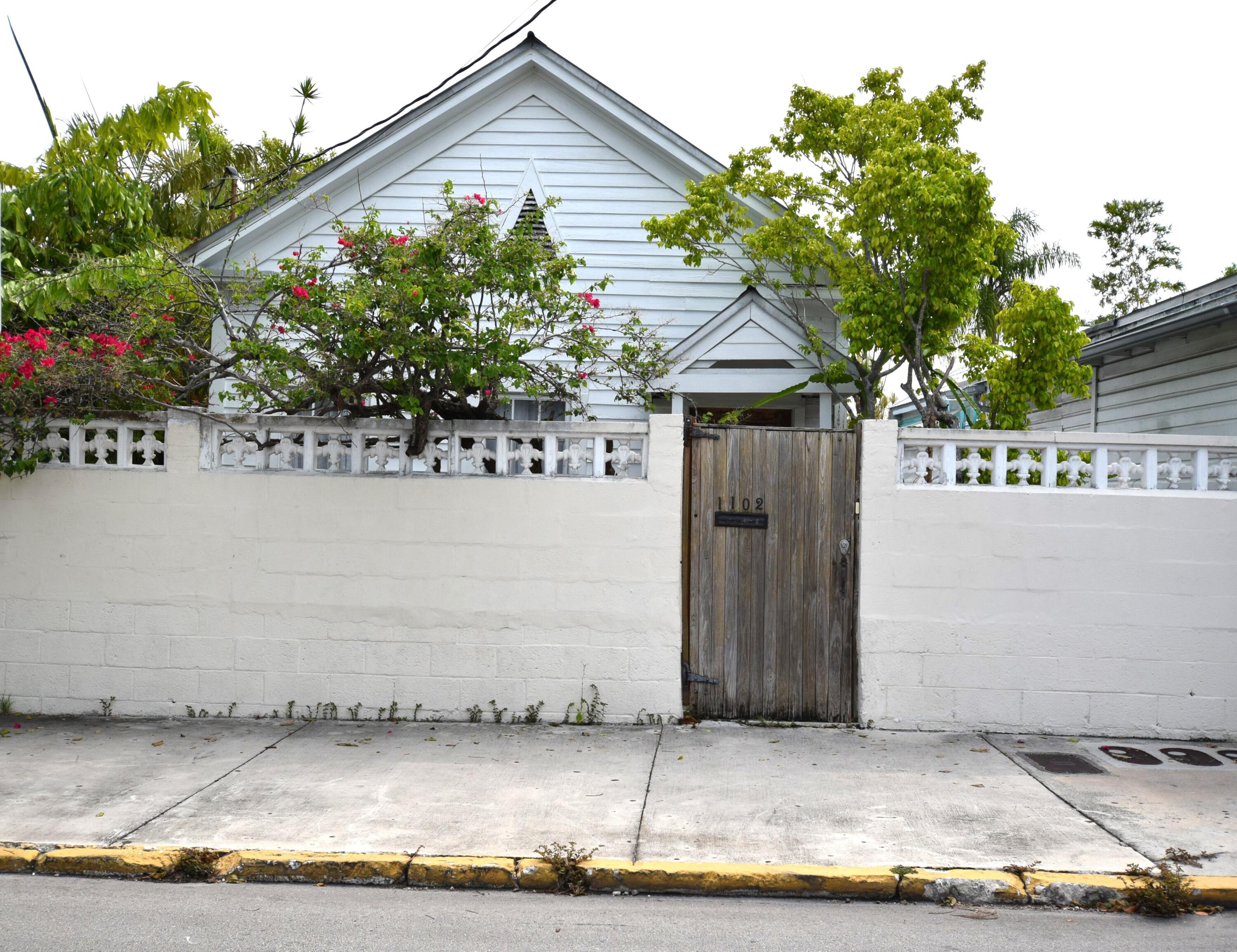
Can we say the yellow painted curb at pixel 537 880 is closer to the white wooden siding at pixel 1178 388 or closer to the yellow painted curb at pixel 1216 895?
the yellow painted curb at pixel 1216 895

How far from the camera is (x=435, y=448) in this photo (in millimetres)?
7305

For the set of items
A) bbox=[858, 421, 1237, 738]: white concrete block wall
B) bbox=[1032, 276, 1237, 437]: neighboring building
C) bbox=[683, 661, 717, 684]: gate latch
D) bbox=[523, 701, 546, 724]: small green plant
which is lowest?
bbox=[523, 701, 546, 724]: small green plant

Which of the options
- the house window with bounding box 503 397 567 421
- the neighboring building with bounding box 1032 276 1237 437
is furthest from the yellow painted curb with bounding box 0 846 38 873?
the neighboring building with bounding box 1032 276 1237 437

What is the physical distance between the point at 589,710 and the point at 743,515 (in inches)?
69.7

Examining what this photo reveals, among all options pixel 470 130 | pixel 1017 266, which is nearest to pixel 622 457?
pixel 470 130

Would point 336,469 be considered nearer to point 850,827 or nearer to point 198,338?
point 198,338

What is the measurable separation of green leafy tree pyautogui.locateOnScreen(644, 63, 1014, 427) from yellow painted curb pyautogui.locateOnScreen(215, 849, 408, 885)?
6031 millimetres

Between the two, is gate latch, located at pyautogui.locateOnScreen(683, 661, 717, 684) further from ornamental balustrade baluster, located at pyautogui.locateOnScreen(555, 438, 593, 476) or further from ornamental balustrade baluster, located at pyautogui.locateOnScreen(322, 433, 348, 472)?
ornamental balustrade baluster, located at pyautogui.locateOnScreen(322, 433, 348, 472)

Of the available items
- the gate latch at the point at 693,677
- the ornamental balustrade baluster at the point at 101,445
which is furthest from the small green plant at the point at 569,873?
the ornamental balustrade baluster at the point at 101,445

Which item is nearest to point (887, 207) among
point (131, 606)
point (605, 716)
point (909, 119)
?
point (909, 119)

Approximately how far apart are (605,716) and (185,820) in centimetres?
291

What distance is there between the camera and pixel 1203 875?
4.65 metres

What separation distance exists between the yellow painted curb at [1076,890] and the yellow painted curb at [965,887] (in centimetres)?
6

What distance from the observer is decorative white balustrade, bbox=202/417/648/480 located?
7254mm
